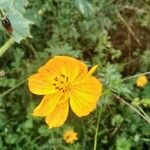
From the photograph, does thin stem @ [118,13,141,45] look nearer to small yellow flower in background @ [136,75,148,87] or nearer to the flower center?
small yellow flower in background @ [136,75,148,87]

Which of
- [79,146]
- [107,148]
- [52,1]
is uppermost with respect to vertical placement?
[52,1]

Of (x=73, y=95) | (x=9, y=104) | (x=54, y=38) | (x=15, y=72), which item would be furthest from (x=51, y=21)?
(x=73, y=95)

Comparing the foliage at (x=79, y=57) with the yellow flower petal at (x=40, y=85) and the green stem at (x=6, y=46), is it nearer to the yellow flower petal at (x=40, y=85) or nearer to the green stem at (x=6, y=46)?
the green stem at (x=6, y=46)

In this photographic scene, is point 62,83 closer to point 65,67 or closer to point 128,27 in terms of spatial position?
point 65,67

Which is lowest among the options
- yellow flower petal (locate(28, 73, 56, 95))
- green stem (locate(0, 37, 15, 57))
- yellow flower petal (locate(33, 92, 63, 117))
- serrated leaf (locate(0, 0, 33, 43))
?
yellow flower petal (locate(33, 92, 63, 117))

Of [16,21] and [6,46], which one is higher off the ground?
[16,21]

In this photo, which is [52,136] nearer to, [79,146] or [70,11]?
[79,146]

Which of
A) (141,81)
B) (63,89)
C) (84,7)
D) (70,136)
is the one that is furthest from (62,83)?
(141,81)

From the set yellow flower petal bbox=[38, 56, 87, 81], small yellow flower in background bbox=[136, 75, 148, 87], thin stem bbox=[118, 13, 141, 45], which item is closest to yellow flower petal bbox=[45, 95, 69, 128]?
yellow flower petal bbox=[38, 56, 87, 81]
